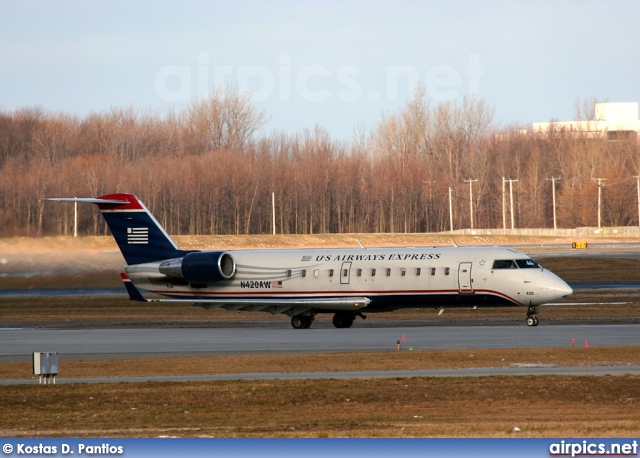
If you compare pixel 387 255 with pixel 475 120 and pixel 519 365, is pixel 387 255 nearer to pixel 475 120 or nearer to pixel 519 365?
pixel 519 365

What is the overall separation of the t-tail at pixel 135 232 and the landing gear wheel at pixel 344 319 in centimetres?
657

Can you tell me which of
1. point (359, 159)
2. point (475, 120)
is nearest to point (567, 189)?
point (475, 120)

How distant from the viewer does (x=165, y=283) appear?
3994 cm

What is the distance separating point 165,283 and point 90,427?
75.0 feet

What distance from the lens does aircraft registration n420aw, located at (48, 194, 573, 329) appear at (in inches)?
1432

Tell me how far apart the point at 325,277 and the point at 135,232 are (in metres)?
7.78

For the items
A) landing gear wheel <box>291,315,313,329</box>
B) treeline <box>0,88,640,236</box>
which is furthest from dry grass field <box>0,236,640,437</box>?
treeline <box>0,88,640,236</box>

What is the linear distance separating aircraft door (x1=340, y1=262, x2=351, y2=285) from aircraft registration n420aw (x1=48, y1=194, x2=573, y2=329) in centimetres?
4

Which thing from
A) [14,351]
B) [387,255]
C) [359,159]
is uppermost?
[359,159]

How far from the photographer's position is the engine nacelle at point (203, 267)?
128 ft

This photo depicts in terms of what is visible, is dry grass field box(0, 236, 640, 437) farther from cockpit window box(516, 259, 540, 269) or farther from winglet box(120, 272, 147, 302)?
winglet box(120, 272, 147, 302)

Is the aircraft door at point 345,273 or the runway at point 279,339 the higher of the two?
the aircraft door at point 345,273

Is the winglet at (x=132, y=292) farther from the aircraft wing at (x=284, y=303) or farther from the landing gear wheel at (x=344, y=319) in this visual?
the landing gear wheel at (x=344, y=319)

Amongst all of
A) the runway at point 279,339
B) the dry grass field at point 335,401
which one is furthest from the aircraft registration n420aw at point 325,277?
the dry grass field at point 335,401
